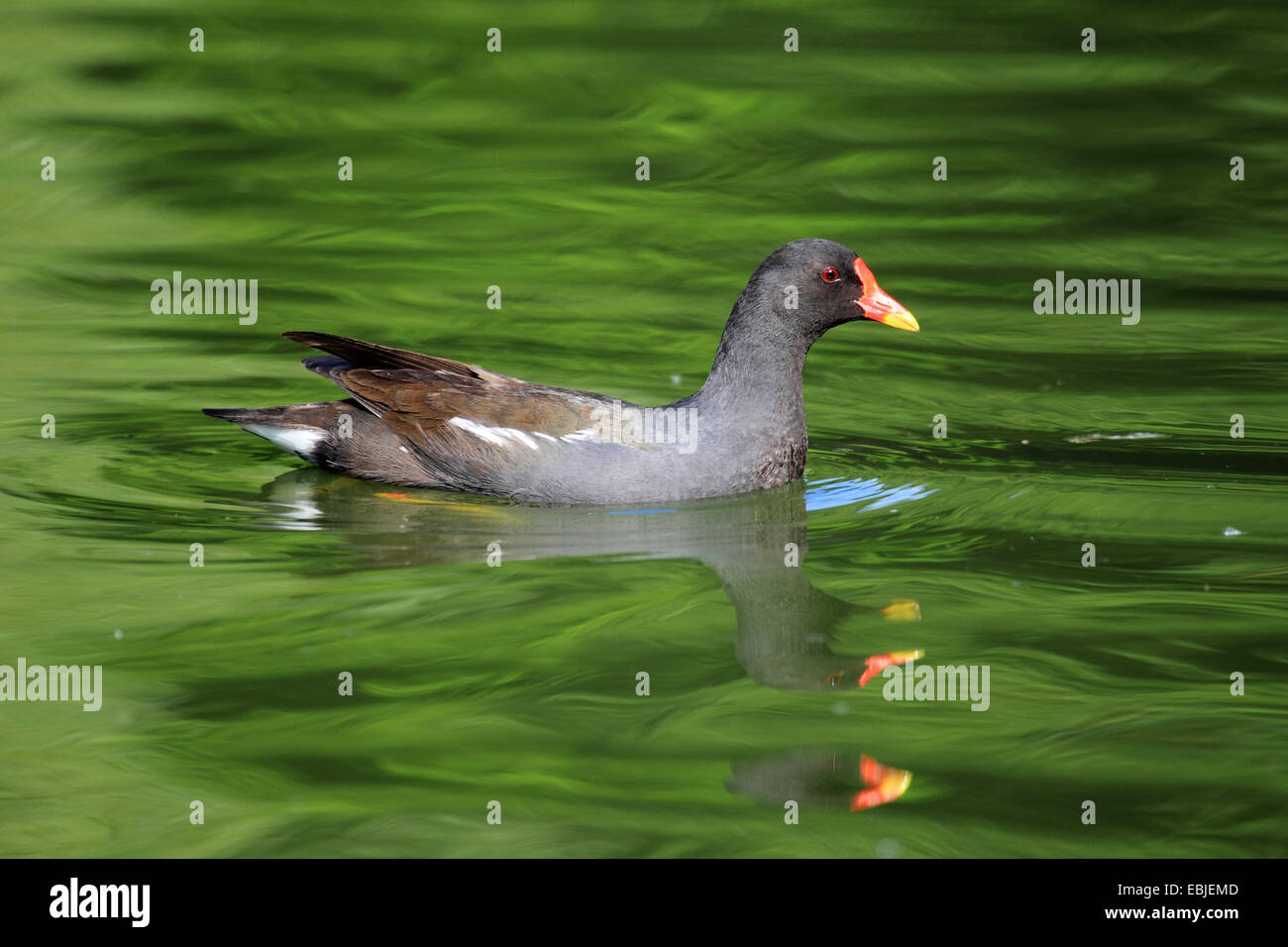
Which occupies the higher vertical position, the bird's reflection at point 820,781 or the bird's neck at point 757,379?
the bird's neck at point 757,379

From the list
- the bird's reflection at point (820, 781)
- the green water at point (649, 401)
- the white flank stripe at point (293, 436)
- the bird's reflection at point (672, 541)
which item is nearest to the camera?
the bird's reflection at point (820, 781)

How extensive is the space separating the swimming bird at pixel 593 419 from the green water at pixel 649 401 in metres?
0.19

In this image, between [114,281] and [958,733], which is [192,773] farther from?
[114,281]

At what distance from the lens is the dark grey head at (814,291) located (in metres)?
8.30

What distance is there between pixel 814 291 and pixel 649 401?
5.52ft

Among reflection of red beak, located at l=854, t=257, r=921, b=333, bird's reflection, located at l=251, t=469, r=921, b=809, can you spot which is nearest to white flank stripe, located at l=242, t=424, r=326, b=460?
bird's reflection, located at l=251, t=469, r=921, b=809

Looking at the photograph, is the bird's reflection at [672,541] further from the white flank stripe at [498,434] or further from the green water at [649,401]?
the white flank stripe at [498,434]

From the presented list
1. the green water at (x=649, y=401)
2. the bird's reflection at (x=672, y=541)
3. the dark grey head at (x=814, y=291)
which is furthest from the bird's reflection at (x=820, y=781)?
the dark grey head at (x=814, y=291)

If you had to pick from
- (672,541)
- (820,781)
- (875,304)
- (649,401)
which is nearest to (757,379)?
(875,304)

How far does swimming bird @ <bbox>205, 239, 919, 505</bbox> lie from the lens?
7.94 metres

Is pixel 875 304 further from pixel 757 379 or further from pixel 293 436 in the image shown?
pixel 293 436

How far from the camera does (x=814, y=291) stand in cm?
834

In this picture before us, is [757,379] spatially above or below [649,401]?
below

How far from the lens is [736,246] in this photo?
12.4 m
